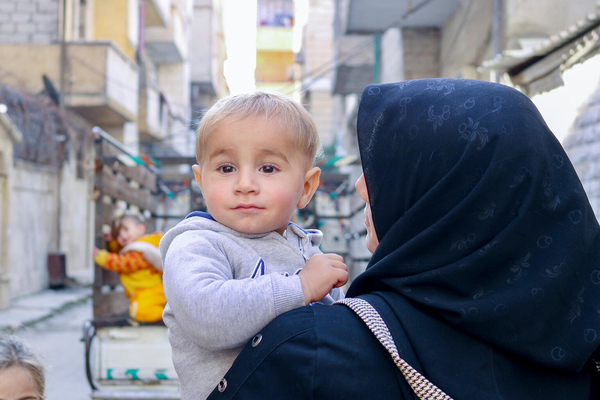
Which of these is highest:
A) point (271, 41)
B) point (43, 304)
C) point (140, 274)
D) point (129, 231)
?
point (271, 41)

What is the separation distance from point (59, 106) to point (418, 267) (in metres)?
14.3

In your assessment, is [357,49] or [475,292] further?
[357,49]

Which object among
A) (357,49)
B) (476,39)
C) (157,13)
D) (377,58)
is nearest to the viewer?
(476,39)

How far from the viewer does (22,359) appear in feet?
6.18

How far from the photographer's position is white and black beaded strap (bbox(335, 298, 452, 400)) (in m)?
1.02

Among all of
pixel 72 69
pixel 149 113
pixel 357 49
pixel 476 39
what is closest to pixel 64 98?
pixel 72 69

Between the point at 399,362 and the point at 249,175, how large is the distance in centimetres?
62

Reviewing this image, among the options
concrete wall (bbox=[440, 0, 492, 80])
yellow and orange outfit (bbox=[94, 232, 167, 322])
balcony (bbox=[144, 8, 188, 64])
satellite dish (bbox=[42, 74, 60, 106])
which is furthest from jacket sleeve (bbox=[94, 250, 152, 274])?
balcony (bbox=[144, 8, 188, 64])

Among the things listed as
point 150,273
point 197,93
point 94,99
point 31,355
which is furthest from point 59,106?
point 197,93

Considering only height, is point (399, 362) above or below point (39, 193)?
above

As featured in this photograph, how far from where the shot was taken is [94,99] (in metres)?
A: 14.1

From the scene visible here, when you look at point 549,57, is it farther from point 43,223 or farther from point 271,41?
point 271,41

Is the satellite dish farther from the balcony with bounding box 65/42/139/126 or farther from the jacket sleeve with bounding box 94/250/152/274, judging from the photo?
the jacket sleeve with bounding box 94/250/152/274

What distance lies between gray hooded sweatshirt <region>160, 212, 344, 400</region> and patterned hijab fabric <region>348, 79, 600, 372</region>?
26 cm
